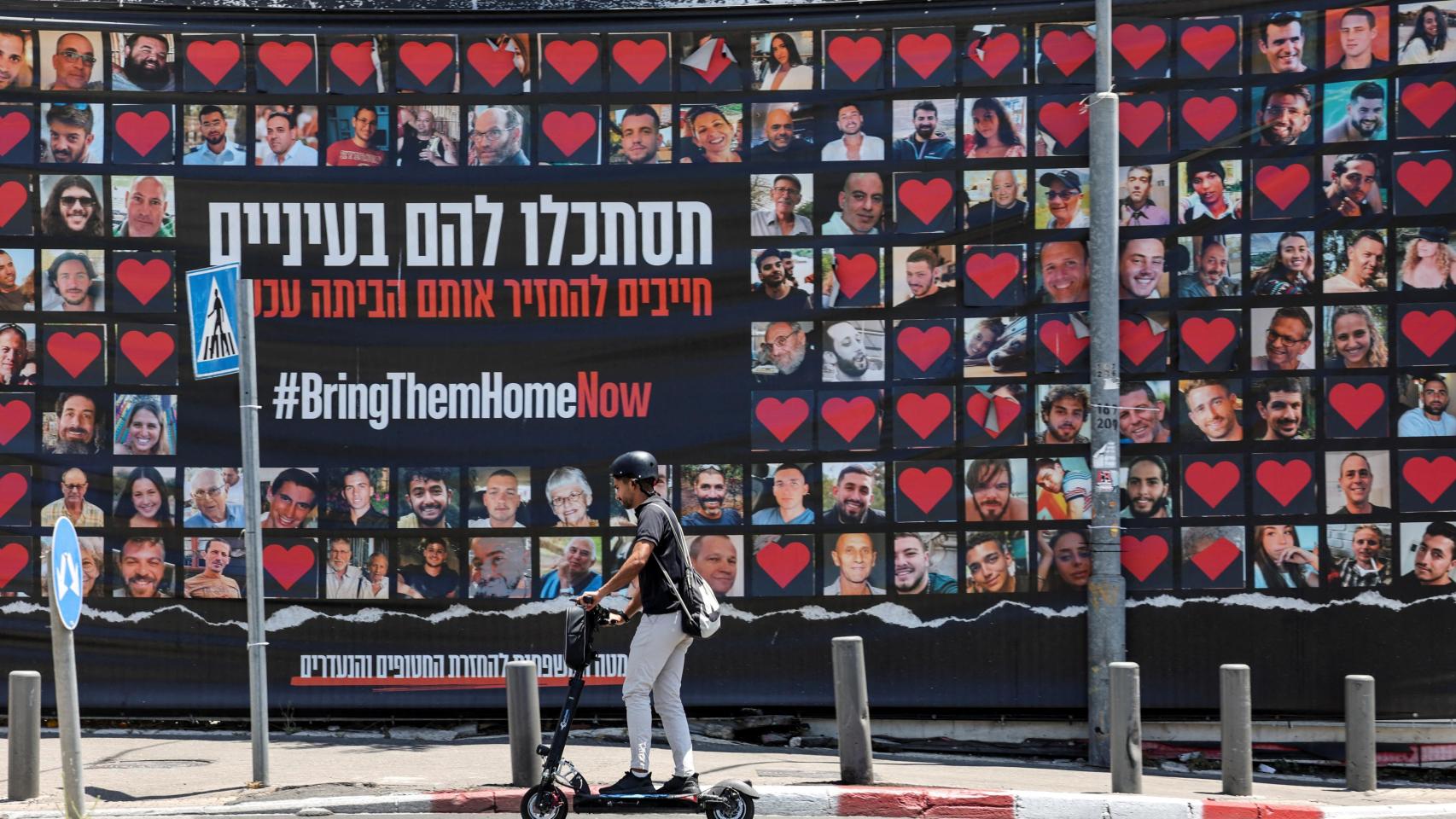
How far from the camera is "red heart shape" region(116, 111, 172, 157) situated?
11352mm

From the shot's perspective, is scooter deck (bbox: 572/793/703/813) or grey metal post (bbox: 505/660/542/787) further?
grey metal post (bbox: 505/660/542/787)

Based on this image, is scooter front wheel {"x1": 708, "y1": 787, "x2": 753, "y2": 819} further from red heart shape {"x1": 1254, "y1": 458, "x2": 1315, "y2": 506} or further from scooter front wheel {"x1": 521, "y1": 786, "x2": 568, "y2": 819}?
red heart shape {"x1": 1254, "y1": 458, "x2": 1315, "y2": 506}

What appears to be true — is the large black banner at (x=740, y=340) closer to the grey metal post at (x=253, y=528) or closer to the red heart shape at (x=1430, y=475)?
the red heart shape at (x=1430, y=475)

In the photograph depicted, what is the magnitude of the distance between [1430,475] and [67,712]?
31.2ft

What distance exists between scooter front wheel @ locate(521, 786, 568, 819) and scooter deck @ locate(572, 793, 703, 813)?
8cm

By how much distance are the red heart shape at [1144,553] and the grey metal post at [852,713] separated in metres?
3.15

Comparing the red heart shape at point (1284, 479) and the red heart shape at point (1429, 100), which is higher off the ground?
the red heart shape at point (1429, 100)

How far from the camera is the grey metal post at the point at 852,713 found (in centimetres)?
919

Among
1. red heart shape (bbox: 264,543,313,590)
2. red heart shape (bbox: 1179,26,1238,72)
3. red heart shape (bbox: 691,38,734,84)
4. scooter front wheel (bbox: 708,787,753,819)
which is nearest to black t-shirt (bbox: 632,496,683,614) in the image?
scooter front wheel (bbox: 708,787,753,819)

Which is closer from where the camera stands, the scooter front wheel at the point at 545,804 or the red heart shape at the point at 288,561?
the scooter front wheel at the point at 545,804

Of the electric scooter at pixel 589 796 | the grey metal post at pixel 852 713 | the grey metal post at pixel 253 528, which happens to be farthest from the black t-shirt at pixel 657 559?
the grey metal post at pixel 253 528

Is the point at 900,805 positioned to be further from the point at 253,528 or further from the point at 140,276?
the point at 140,276

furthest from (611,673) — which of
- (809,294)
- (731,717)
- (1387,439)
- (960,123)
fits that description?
(1387,439)

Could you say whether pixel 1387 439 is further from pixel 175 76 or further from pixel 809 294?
pixel 175 76
